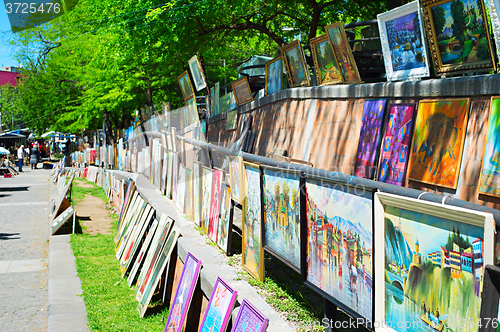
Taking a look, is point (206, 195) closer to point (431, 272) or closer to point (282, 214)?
point (282, 214)

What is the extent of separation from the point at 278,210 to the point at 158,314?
2.70 metres

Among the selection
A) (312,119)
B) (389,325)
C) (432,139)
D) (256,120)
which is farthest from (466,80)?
(256,120)

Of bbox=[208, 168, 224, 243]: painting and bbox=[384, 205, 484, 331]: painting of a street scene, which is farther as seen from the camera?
bbox=[208, 168, 224, 243]: painting

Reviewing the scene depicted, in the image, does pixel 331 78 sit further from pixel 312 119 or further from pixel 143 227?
pixel 143 227

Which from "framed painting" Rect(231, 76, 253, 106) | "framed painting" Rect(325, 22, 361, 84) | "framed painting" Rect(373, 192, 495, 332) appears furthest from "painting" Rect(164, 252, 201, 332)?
"framed painting" Rect(231, 76, 253, 106)

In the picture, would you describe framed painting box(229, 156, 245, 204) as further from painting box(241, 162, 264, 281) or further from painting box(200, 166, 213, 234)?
painting box(200, 166, 213, 234)

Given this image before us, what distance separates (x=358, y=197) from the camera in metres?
2.70

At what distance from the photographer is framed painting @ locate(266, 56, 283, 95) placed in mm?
10594

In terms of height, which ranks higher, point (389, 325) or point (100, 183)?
point (389, 325)

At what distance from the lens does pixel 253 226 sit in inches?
186

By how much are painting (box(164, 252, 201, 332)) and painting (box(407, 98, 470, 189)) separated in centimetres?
284

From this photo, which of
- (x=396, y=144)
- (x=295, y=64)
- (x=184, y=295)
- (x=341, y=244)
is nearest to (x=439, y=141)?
(x=396, y=144)

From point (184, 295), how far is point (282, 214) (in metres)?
1.56

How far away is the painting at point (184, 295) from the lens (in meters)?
4.53
